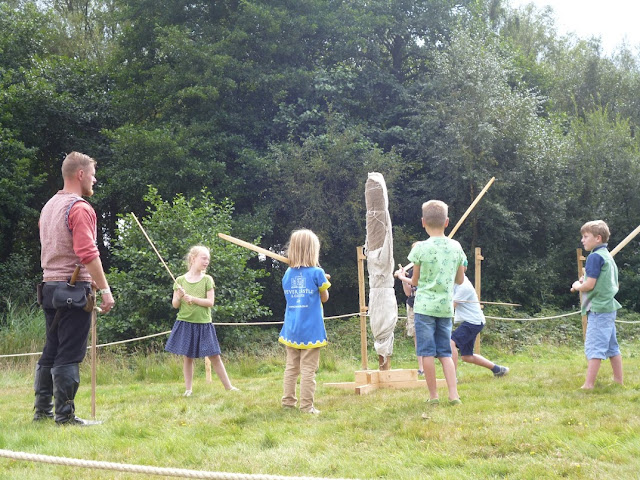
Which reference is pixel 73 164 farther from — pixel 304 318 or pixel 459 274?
pixel 459 274

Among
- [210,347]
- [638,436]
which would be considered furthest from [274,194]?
[638,436]

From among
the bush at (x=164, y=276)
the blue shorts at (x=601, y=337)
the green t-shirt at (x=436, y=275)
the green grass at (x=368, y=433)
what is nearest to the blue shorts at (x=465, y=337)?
the green grass at (x=368, y=433)

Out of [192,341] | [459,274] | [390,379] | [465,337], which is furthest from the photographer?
[465,337]

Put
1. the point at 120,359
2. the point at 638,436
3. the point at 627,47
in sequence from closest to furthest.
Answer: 1. the point at 638,436
2. the point at 120,359
3. the point at 627,47

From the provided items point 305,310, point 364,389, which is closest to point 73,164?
point 305,310

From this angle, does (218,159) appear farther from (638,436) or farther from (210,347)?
(638,436)

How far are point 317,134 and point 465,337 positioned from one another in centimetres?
1368

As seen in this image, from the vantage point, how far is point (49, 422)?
207 inches

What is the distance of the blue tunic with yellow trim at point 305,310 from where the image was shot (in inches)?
227

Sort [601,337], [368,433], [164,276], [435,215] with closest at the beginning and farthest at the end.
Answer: [368,433] → [435,215] → [601,337] → [164,276]

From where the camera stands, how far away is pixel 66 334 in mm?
5160

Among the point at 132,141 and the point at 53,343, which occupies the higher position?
the point at 132,141

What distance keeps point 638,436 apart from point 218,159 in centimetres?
1732

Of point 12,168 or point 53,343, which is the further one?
point 12,168
